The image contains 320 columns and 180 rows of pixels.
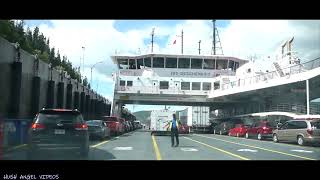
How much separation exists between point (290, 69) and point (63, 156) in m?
30.5

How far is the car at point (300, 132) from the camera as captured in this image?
29.4 metres

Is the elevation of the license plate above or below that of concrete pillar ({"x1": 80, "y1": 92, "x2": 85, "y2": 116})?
below

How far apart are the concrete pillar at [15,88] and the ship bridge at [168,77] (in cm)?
3459

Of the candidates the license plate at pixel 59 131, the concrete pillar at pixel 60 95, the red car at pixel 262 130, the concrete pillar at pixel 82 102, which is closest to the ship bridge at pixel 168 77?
the concrete pillar at pixel 82 102

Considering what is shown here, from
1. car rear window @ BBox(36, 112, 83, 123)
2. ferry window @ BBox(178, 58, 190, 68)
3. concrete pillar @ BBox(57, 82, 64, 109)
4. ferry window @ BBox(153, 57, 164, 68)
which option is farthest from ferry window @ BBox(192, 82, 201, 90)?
car rear window @ BBox(36, 112, 83, 123)

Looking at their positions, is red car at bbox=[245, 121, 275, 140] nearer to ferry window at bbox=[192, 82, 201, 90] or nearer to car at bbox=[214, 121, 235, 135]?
car at bbox=[214, 121, 235, 135]

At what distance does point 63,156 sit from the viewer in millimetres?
15555

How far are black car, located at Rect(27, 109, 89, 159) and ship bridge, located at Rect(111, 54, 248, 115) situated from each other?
152 feet

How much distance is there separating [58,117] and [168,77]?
4808cm

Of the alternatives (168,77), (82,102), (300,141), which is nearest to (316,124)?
(300,141)

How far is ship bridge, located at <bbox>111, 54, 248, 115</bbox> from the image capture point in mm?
62688
